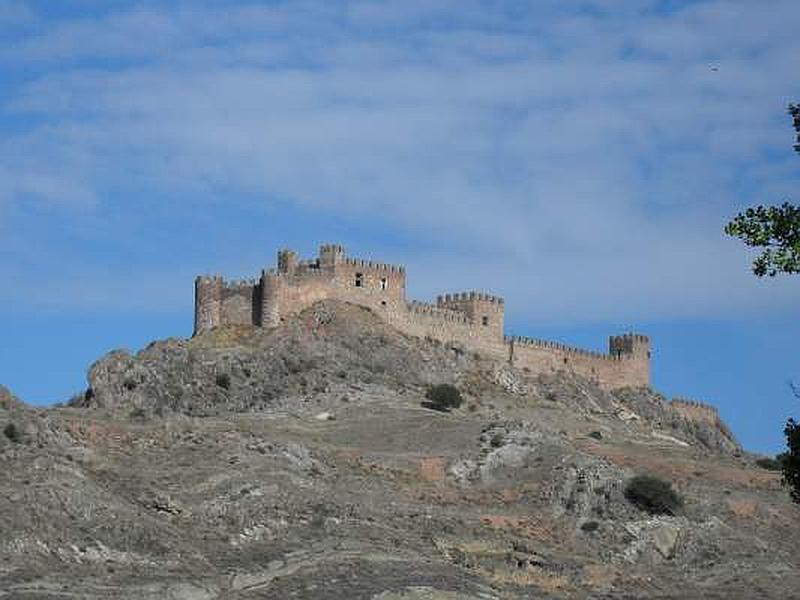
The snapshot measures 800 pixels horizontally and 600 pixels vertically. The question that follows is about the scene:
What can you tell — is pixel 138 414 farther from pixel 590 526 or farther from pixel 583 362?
pixel 583 362

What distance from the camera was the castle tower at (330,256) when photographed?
299 ft

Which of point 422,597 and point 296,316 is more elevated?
point 296,316

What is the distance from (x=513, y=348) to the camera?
10244cm

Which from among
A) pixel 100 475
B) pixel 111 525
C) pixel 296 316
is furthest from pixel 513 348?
pixel 111 525

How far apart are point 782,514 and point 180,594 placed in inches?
1311

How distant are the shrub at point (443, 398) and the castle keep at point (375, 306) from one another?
23.9 feet

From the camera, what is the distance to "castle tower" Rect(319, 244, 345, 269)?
9112 cm

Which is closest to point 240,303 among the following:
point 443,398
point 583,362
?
point 443,398

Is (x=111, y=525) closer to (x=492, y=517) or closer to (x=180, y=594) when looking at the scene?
(x=180, y=594)

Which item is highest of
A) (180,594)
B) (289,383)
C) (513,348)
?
(513,348)

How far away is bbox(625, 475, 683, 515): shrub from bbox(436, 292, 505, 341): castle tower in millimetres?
34609

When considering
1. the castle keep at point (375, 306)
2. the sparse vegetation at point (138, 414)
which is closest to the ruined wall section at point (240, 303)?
the castle keep at point (375, 306)

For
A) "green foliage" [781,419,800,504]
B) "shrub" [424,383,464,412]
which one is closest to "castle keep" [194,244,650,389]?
"shrub" [424,383,464,412]

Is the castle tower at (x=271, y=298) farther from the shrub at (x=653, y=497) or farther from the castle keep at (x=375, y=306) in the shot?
the shrub at (x=653, y=497)
